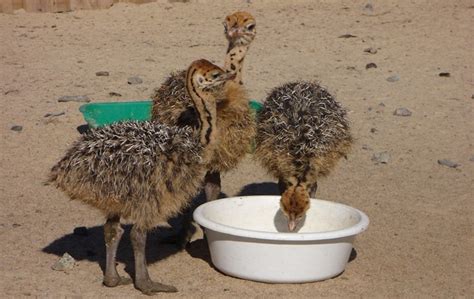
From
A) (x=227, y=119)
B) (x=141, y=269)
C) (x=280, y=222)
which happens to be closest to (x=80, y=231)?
(x=141, y=269)

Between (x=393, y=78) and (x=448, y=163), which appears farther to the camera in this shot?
(x=393, y=78)

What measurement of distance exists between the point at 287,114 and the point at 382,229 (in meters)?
1.25

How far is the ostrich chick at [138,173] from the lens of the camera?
→ 20.4 feet

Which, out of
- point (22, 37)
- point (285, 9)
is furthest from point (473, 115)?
point (22, 37)

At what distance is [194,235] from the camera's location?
7777 mm

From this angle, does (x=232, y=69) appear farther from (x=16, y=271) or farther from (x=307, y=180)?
(x=16, y=271)

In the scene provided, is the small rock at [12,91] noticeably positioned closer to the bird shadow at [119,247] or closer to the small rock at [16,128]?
the small rock at [16,128]

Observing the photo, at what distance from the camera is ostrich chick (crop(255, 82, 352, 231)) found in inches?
284

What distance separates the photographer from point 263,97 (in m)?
11.1

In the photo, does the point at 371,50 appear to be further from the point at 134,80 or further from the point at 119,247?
the point at 119,247

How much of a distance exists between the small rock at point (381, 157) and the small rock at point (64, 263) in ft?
11.9

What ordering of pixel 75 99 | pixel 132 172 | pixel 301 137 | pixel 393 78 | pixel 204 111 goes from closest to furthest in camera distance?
pixel 132 172
pixel 204 111
pixel 301 137
pixel 75 99
pixel 393 78

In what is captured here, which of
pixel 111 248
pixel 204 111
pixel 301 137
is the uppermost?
pixel 204 111

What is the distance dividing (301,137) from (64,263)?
1.89 metres
